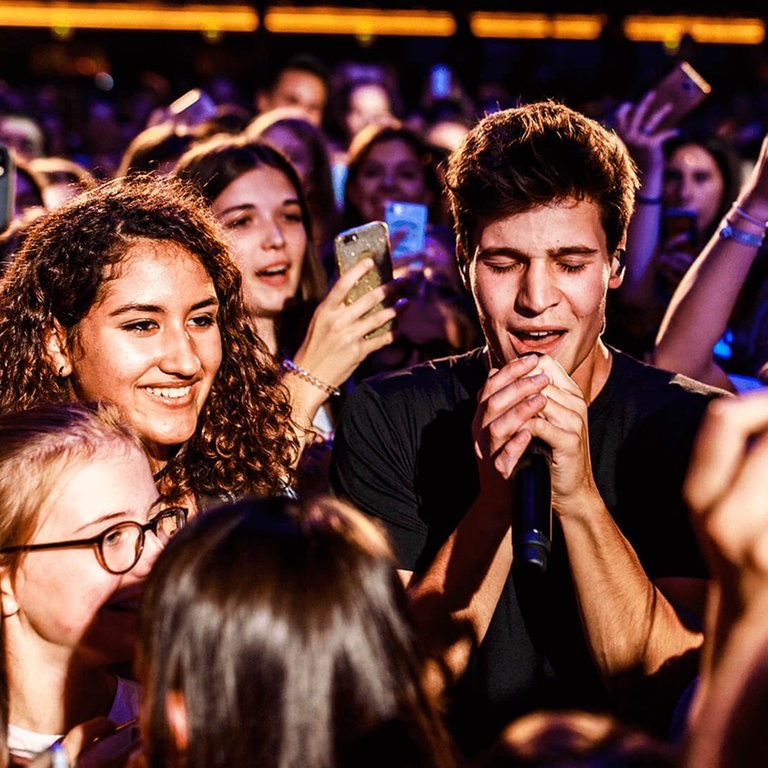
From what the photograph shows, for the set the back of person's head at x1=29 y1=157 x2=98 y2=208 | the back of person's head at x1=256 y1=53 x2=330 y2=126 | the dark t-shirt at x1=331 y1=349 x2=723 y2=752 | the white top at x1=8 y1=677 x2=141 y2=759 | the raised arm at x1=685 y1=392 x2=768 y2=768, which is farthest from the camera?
the back of person's head at x1=256 y1=53 x2=330 y2=126

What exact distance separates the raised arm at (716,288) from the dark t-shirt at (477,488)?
20.9 inches

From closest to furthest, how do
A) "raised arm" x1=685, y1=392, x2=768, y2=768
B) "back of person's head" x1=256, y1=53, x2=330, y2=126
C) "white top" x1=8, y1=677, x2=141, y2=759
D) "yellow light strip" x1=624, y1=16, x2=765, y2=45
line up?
1. "raised arm" x1=685, y1=392, x2=768, y2=768
2. "white top" x1=8, y1=677, x2=141, y2=759
3. "back of person's head" x1=256, y1=53, x2=330, y2=126
4. "yellow light strip" x1=624, y1=16, x2=765, y2=45

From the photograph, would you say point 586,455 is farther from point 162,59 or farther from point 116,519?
point 162,59

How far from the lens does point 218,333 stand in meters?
2.19

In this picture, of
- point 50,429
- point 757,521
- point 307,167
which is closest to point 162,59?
point 307,167

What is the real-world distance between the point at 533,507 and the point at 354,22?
15.2 meters

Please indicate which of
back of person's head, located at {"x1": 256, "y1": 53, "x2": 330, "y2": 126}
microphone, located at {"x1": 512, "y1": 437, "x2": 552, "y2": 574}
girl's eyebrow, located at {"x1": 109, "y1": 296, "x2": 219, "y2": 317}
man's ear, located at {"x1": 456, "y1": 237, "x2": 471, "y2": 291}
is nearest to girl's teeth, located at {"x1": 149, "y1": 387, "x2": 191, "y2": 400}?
girl's eyebrow, located at {"x1": 109, "y1": 296, "x2": 219, "y2": 317}

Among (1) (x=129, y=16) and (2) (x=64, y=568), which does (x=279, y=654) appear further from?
(1) (x=129, y=16)

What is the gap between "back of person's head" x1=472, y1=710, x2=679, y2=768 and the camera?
33.7 inches

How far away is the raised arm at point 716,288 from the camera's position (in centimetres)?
254

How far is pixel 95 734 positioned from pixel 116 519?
33 cm

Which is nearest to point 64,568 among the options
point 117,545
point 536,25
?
point 117,545

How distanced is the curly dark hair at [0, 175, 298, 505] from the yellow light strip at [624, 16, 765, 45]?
14514 mm

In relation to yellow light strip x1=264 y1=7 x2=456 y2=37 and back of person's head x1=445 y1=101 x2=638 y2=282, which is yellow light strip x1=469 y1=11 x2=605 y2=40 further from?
back of person's head x1=445 y1=101 x2=638 y2=282
